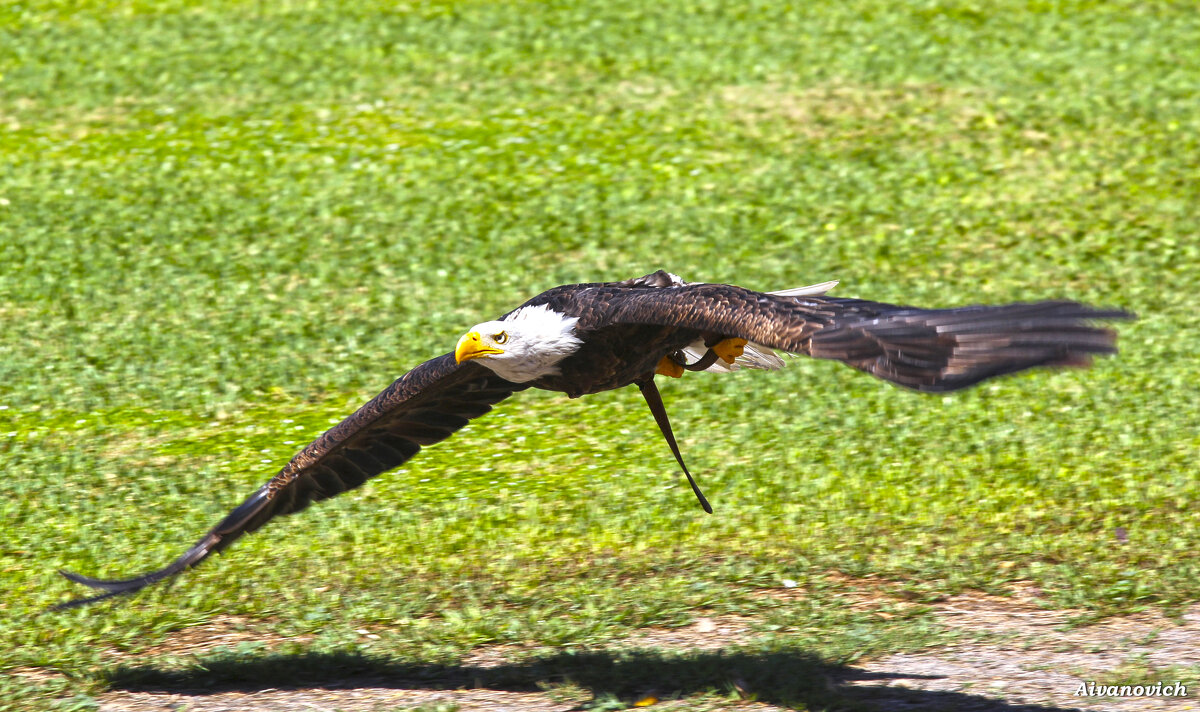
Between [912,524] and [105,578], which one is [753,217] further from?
[105,578]

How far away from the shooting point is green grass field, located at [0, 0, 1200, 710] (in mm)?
7973

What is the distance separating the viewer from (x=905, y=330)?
Result: 5387 millimetres

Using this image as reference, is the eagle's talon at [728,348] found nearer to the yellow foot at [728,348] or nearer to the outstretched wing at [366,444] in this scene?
the yellow foot at [728,348]

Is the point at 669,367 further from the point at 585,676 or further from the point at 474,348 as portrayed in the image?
the point at 585,676

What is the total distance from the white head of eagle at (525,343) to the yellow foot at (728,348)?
0.75 meters

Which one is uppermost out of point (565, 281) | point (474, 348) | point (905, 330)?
point (565, 281)

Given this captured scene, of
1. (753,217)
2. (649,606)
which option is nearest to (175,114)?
(753,217)

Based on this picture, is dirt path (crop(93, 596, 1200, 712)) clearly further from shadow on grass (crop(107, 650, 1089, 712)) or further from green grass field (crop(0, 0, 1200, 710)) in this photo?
green grass field (crop(0, 0, 1200, 710))

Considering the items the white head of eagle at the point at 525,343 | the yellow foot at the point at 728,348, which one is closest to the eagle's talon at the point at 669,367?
the yellow foot at the point at 728,348

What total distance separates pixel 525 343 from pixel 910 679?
2536mm

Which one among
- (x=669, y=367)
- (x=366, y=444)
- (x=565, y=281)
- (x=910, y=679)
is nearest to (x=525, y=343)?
(x=669, y=367)

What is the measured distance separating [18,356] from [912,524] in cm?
789

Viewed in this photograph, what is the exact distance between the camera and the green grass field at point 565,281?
26.2 ft

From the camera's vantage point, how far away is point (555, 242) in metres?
13.9
